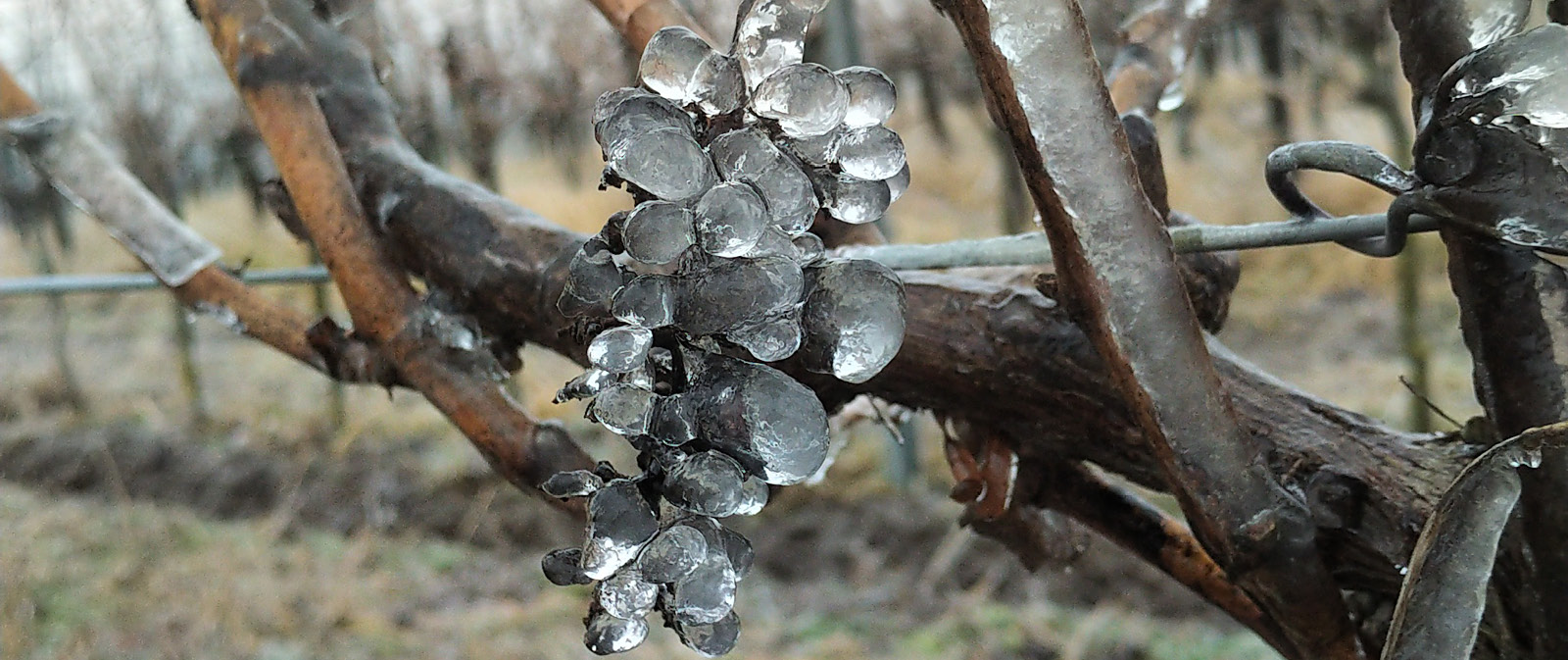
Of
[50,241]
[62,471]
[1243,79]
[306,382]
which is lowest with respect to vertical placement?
[50,241]

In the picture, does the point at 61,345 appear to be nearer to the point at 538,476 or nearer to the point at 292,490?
the point at 292,490

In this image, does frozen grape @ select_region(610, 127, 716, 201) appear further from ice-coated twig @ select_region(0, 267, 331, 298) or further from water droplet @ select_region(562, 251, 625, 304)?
ice-coated twig @ select_region(0, 267, 331, 298)

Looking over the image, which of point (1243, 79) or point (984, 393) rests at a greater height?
point (1243, 79)

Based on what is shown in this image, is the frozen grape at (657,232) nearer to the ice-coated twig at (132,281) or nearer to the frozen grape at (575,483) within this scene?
the frozen grape at (575,483)

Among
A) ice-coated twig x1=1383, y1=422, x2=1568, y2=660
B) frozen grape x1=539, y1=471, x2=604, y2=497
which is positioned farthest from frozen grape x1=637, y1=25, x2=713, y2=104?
ice-coated twig x1=1383, y1=422, x2=1568, y2=660

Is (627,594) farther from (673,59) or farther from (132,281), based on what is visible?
(132,281)

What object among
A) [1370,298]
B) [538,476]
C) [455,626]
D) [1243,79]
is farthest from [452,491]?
[1243,79]
